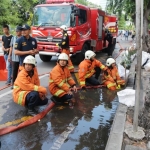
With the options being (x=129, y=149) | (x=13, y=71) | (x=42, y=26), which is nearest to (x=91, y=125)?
(x=129, y=149)

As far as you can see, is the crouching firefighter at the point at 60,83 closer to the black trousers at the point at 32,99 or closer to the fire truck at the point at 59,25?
the black trousers at the point at 32,99

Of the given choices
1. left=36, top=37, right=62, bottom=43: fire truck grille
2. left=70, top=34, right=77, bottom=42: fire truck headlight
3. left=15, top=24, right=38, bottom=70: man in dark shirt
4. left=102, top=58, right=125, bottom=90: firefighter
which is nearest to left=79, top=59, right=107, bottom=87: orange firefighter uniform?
left=102, top=58, right=125, bottom=90: firefighter

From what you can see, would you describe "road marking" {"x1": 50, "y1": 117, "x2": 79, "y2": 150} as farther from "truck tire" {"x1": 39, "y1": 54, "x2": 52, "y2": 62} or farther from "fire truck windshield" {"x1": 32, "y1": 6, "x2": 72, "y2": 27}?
"truck tire" {"x1": 39, "y1": 54, "x2": 52, "y2": 62}

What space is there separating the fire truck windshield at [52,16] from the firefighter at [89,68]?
284cm

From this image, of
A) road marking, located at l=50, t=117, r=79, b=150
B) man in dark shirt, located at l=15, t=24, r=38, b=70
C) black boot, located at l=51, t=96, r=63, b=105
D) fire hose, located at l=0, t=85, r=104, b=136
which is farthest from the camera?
man in dark shirt, located at l=15, t=24, r=38, b=70

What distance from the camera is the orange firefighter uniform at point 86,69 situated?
5672 mm

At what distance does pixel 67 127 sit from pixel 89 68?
8.37 feet

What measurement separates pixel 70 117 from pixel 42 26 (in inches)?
210

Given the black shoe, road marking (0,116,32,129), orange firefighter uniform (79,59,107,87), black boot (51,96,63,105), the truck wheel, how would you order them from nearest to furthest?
1. road marking (0,116,32,129)
2. the black shoe
3. black boot (51,96,63,105)
4. orange firefighter uniform (79,59,107,87)
5. the truck wheel

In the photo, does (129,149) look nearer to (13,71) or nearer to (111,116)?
(111,116)

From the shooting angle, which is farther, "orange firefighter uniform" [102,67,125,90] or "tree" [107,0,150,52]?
"tree" [107,0,150,52]

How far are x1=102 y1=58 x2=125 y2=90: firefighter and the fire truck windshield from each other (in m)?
3.14

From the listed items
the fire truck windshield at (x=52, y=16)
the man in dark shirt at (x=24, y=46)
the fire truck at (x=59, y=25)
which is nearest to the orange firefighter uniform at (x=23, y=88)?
the man in dark shirt at (x=24, y=46)

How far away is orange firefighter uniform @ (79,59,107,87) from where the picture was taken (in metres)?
5.67
